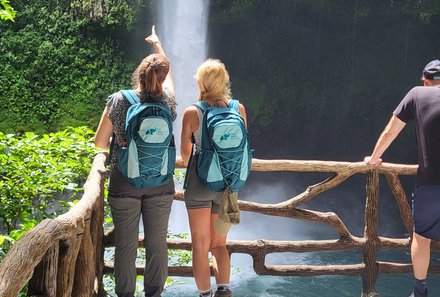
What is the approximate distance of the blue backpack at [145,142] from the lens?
8.61 feet

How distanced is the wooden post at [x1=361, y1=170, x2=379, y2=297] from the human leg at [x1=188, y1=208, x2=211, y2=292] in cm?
166

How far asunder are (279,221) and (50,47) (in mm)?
6936

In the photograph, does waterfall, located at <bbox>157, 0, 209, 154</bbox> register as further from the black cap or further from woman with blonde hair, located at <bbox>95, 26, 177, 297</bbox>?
woman with blonde hair, located at <bbox>95, 26, 177, 297</bbox>

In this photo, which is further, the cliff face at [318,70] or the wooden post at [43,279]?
the cliff face at [318,70]

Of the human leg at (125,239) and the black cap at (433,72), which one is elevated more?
the black cap at (433,72)

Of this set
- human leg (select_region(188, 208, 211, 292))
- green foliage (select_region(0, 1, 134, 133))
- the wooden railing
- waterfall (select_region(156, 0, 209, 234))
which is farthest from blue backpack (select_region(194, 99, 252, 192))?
waterfall (select_region(156, 0, 209, 234))

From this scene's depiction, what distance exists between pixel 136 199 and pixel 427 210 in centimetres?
174

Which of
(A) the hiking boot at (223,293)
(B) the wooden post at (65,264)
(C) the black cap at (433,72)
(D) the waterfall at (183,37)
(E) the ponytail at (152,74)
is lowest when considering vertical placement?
(A) the hiking boot at (223,293)

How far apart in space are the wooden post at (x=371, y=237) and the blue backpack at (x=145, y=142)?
2000 millimetres

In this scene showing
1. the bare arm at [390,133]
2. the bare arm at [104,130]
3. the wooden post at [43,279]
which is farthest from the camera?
the bare arm at [390,133]

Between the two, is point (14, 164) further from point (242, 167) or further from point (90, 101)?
point (90, 101)

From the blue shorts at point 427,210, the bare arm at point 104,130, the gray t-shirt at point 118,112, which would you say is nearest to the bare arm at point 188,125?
the gray t-shirt at point 118,112

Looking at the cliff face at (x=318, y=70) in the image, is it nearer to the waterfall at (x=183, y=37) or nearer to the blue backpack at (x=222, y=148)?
the waterfall at (x=183, y=37)

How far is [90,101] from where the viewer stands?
41.3 ft
